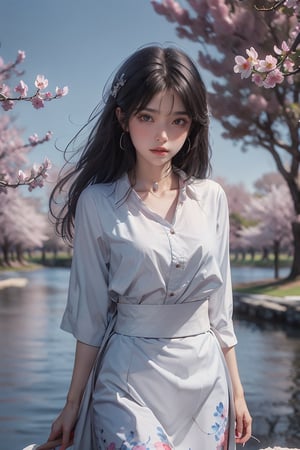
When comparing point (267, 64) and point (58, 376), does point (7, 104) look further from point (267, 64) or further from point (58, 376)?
point (58, 376)

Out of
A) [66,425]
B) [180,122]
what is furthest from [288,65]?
[66,425]

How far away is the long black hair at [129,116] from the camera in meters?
2.29

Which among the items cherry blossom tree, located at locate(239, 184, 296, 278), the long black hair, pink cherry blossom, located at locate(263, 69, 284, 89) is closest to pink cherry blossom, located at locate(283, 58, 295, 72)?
pink cherry blossom, located at locate(263, 69, 284, 89)

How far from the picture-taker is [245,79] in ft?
67.3

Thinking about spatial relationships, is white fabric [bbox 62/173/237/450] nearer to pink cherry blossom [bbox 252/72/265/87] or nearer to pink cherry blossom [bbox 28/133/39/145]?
pink cherry blossom [bbox 252/72/265/87]

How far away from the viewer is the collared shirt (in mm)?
2215

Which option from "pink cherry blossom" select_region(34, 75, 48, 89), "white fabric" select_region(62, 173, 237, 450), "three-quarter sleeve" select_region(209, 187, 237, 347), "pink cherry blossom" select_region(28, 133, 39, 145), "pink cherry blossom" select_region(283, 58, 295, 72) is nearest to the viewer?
"white fabric" select_region(62, 173, 237, 450)

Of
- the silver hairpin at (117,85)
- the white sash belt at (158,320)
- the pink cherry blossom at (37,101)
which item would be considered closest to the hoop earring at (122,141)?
the silver hairpin at (117,85)

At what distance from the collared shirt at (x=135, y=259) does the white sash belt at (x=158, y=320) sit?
23mm

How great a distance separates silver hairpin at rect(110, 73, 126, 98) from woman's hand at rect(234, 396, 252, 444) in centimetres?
98

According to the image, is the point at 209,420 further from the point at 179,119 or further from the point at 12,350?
the point at 12,350

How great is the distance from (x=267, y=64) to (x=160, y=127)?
93 centimetres

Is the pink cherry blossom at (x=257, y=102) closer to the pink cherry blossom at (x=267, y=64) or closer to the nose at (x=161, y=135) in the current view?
the pink cherry blossom at (x=267, y=64)

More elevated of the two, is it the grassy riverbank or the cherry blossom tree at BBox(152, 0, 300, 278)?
the cherry blossom tree at BBox(152, 0, 300, 278)
